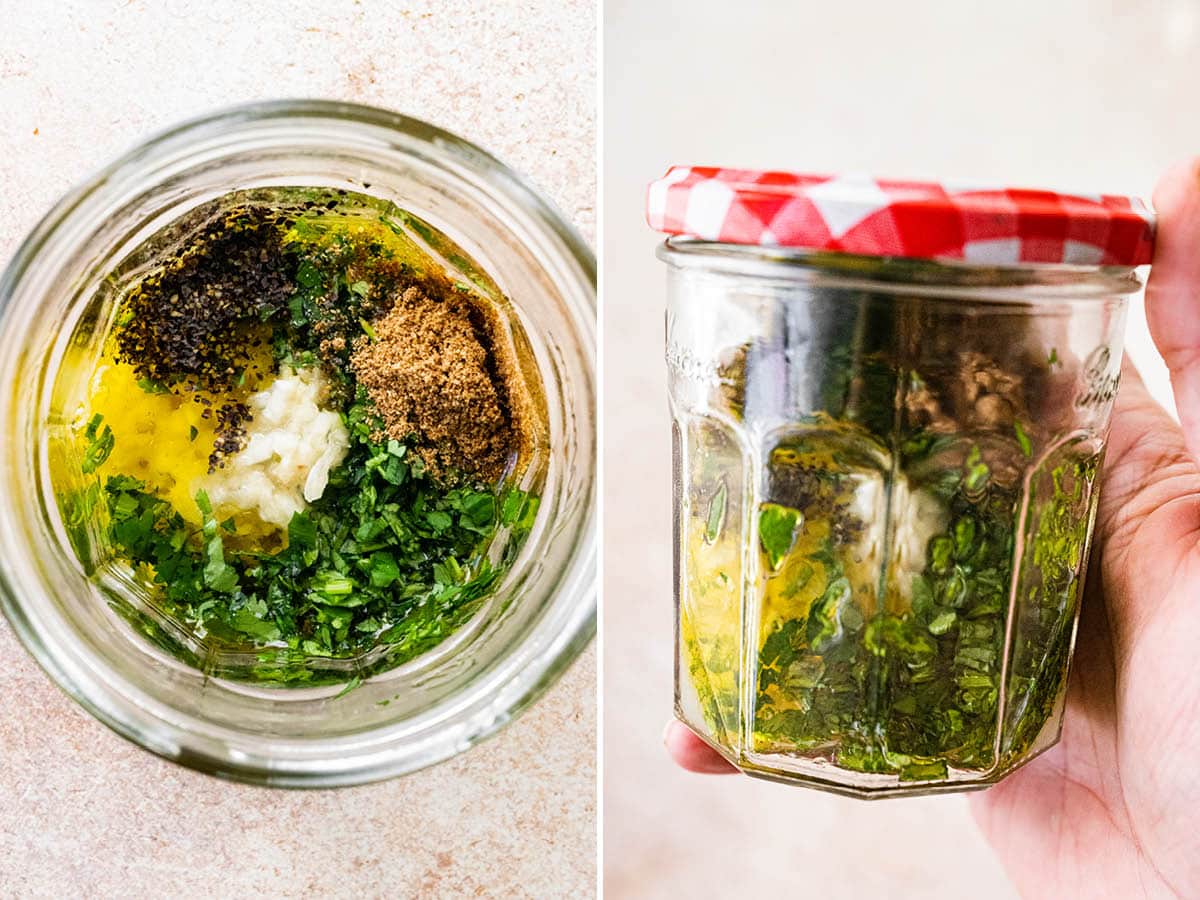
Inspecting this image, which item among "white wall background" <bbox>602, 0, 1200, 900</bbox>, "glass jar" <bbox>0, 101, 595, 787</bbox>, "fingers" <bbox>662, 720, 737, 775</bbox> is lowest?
"fingers" <bbox>662, 720, 737, 775</bbox>

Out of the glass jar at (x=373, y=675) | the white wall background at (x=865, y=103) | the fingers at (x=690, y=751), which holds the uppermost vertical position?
Result: the white wall background at (x=865, y=103)

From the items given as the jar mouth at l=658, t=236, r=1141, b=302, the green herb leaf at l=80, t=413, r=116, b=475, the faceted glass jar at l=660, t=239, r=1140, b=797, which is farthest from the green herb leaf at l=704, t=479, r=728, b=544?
the green herb leaf at l=80, t=413, r=116, b=475

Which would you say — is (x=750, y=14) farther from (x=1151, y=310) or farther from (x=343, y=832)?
(x=343, y=832)

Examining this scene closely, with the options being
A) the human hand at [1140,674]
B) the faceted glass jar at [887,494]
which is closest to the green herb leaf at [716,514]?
the faceted glass jar at [887,494]

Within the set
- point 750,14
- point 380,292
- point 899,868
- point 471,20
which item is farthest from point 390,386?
point 899,868

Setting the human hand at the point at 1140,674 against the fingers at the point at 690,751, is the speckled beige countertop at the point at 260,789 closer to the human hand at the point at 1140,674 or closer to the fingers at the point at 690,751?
the fingers at the point at 690,751

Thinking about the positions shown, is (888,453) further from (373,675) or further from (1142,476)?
(373,675)

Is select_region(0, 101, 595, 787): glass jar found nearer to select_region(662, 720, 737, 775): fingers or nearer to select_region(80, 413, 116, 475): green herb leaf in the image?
select_region(80, 413, 116, 475): green herb leaf
